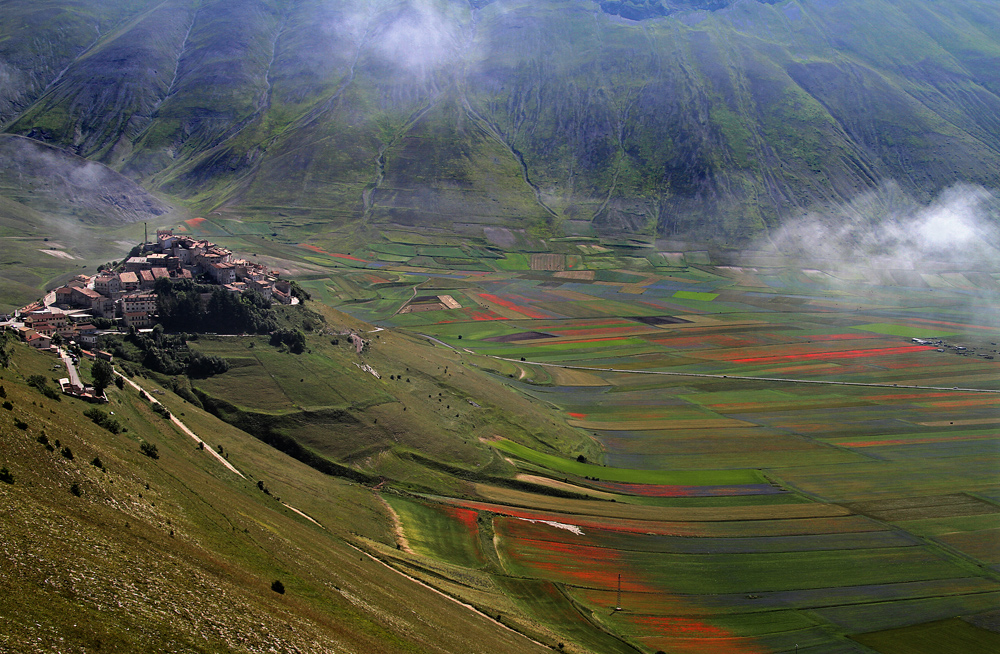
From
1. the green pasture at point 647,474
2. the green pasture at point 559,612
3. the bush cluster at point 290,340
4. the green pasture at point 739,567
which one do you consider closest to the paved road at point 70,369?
the bush cluster at point 290,340

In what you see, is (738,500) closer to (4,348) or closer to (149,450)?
(149,450)

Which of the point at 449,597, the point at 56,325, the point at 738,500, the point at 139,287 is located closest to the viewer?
the point at 449,597

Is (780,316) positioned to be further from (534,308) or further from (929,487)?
(929,487)

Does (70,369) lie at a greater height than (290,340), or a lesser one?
greater

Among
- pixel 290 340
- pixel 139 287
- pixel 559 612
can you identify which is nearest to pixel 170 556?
pixel 559 612

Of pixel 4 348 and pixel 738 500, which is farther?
pixel 738 500

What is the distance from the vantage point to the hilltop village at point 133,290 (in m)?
87.2

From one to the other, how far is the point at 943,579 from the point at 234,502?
66.4 metres

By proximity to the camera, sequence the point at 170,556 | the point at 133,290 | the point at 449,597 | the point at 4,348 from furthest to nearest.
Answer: the point at 133,290 < the point at 4,348 < the point at 449,597 < the point at 170,556

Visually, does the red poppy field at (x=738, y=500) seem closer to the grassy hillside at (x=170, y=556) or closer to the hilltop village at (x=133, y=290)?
the grassy hillside at (x=170, y=556)

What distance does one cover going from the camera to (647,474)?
97.9m

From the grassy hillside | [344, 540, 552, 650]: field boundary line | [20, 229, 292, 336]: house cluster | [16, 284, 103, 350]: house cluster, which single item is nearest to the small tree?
the grassy hillside

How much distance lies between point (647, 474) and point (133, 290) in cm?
7245

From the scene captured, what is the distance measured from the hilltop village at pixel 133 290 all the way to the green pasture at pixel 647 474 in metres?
47.7
